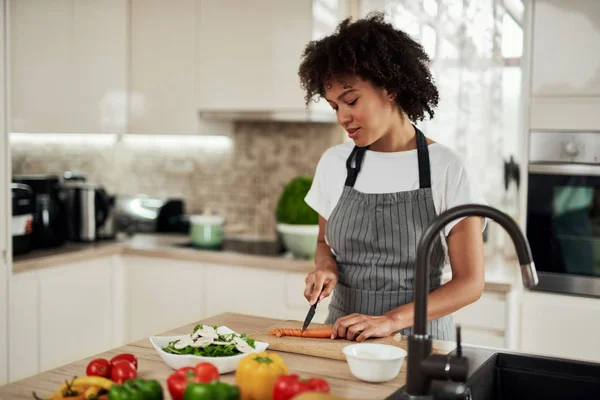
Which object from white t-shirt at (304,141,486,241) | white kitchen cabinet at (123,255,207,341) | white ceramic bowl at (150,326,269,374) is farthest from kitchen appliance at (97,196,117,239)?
white ceramic bowl at (150,326,269,374)

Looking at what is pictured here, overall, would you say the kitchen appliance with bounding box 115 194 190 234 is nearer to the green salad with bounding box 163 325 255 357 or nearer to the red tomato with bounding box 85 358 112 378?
the green salad with bounding box 163 325 255 357

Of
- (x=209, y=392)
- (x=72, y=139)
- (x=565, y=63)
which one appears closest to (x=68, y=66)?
(x=72, y=139)

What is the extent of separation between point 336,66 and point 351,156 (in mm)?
338

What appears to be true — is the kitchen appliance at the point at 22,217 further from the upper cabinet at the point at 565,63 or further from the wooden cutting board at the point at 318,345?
the upper cabinet at the point at 565,63

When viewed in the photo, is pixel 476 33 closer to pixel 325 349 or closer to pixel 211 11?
pixel 211 11

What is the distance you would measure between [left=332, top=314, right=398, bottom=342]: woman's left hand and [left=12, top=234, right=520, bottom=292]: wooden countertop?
118 centimetres

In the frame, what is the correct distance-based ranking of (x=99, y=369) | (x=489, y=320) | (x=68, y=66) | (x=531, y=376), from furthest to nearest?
(x=68, y=66) < (x=489, y=320) < (x=531, y=376) < (x=99, y=369)

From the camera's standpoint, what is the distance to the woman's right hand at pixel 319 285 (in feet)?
5.93

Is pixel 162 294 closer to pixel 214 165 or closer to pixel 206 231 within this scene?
pixel 206 231

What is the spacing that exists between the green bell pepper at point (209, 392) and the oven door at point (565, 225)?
1812mm

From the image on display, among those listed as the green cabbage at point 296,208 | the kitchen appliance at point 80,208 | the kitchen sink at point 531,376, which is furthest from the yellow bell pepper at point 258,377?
the kitchen appliance at point 80,208

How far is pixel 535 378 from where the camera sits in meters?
1.61

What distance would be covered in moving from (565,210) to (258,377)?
1.81m

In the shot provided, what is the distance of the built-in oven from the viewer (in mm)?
2648
